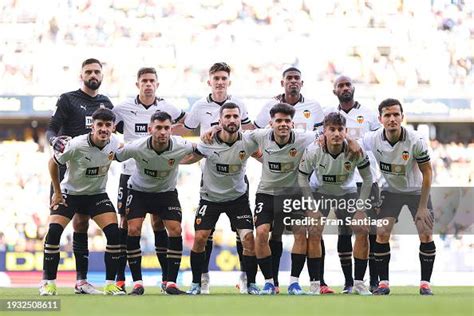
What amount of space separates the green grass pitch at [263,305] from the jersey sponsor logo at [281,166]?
1375 millimetres

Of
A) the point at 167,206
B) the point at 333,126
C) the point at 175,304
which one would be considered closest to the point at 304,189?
the point at 333,126

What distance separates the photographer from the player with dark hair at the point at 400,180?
1007 centimetres

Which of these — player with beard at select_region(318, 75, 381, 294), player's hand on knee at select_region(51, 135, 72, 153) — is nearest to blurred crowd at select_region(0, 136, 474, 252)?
player with beard at select_region(318, 75, 381, 294)

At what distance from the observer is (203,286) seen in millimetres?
10773

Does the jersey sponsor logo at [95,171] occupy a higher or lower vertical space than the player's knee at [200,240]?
higher

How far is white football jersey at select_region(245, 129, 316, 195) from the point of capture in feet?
33.3

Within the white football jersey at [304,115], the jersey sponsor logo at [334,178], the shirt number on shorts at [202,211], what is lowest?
the shirt number on shorts at [202,211]

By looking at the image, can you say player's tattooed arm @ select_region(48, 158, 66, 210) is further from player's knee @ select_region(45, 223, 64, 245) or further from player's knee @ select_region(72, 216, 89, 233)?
player's knee @ select_region(72, 216, 89, 233)

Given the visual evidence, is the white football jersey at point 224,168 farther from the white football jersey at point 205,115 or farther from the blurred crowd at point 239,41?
the blurred crowd at point 239,41

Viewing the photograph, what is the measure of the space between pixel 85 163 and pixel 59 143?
0.32 metres

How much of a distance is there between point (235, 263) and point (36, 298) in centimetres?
832

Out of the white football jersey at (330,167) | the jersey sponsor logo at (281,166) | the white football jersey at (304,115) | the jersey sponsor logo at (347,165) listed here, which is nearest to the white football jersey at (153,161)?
the jersey sponsor logo at (281,166)

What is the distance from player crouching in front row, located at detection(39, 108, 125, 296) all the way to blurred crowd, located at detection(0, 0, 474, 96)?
1062cm

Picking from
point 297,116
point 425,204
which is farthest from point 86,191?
point 425,204
